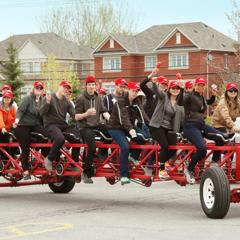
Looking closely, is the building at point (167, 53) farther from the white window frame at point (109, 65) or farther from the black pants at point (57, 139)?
the black pants at point (57, 139)

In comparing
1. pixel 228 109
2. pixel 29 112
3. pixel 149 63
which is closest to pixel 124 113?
pixel 228 109

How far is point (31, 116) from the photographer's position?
533 inches

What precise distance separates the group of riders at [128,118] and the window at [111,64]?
6264 centimetres

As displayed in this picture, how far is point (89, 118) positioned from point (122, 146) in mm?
944

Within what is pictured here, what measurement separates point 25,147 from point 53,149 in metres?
0.84

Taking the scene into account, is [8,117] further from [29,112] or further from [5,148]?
[29,112]

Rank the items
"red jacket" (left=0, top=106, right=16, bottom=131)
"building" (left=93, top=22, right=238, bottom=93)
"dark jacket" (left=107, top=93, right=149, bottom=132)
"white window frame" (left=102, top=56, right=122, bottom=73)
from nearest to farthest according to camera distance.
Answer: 1. "dark jacket" (left=107, top=93, right=149, bottom=132)
2. "red jacket" (left=0, top=106, right=16, bottom=131)
3. "building" (left=93, top=22, right=238, bottom=93)
4. "white window frame" (left=102, top=56, right=122, bottom=73)

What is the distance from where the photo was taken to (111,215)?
1135cm

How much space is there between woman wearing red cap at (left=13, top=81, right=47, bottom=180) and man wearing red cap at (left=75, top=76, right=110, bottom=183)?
3.83ft

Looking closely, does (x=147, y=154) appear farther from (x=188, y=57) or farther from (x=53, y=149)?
(x=188, y=57)

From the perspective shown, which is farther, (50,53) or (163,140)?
(50,53)

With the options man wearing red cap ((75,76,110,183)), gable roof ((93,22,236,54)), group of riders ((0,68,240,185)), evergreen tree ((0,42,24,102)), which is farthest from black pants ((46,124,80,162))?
gable roof ((93,22,236,54))

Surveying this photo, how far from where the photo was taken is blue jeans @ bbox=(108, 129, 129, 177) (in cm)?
1195

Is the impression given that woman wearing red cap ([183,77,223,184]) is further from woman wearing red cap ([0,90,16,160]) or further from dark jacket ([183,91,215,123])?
woman wearing red cap ([0,90,16,160])
